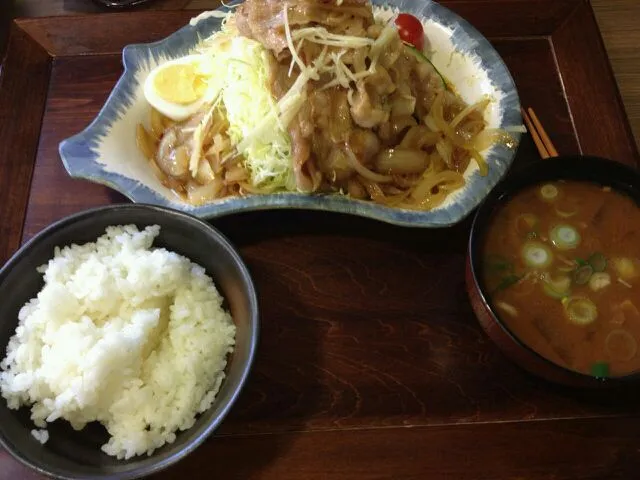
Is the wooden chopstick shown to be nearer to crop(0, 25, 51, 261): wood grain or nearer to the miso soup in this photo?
the miso soup

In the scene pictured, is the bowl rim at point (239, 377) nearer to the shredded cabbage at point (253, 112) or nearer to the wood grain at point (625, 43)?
the shredded cabbage at point (253, 112)

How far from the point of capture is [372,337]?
6.57 ft

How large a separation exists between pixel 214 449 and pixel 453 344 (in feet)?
2.87

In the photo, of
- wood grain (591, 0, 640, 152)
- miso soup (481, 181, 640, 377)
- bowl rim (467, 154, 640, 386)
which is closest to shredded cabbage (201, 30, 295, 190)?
bowl rim (467, 154, 640, 386)

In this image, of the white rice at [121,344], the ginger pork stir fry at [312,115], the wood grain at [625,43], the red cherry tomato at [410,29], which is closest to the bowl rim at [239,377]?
the white rice at [121,344]

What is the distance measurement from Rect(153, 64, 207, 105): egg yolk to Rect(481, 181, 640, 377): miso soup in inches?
53.9

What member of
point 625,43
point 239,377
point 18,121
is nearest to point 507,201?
point 239,377

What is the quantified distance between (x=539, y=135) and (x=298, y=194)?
105 cm

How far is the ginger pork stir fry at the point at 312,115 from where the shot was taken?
2.14m

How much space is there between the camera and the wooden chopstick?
231 centimetres

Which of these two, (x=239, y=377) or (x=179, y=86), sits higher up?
(x=179, y=86)

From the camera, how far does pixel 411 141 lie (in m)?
2.32

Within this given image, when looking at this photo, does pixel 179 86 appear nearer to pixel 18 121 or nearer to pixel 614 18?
pixel 18 121

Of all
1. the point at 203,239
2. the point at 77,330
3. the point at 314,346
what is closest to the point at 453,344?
the point at 314,346
